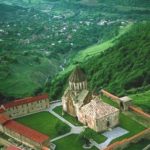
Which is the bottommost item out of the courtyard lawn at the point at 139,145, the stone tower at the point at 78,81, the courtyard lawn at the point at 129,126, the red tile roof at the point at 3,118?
the courtyard lawn at the point at 139,145

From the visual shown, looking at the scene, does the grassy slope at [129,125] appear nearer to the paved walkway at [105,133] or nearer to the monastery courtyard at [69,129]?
the monastery courtyard at [69,129]

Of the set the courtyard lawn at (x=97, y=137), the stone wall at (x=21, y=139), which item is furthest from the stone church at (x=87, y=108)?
the stone wall at (x=21, y=139)

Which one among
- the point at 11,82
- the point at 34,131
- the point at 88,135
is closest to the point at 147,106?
the point at 88,135

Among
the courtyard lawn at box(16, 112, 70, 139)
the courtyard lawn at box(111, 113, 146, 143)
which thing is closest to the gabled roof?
the courtyard lawn at box(111, 113, 146, 143)

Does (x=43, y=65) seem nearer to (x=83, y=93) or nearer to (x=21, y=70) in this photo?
(x=21, y=70)

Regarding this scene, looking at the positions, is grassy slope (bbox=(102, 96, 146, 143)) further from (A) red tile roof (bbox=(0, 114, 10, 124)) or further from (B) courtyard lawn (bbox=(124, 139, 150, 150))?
(A) red tile roof (bbox=(0, 114, 10, 124))

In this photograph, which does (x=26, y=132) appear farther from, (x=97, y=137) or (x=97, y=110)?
(x=97, y=110)
